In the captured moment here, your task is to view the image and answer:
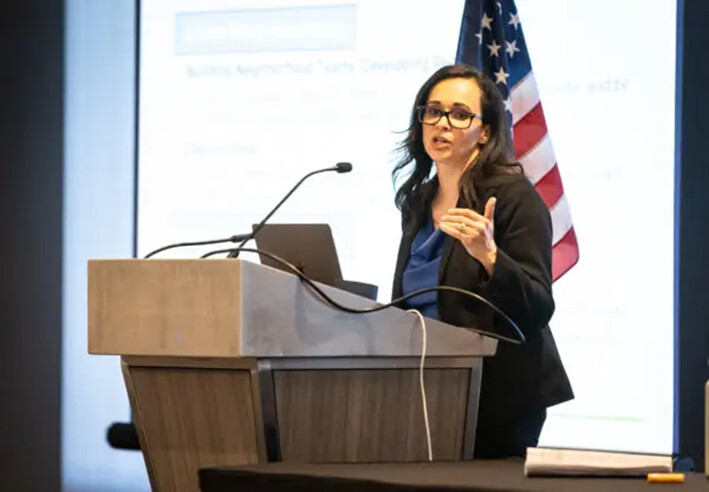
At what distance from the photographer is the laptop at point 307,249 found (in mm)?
2010

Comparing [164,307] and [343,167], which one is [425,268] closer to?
[343,167]

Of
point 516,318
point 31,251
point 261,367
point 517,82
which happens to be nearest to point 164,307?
point 261,367

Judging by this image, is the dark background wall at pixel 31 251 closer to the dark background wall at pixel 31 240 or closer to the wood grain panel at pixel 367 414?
the dark background wall at pixel 31 240

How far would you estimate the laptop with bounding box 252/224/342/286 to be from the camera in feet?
6.59

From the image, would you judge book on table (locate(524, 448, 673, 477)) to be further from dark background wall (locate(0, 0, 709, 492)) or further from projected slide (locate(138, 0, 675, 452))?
dark background wall (locate(0, 0, 709, 492))

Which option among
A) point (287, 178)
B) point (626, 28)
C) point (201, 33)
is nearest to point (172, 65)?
point (201, 33)

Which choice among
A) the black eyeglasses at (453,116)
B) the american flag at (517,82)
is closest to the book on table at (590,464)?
the black eyeglasses at (453,116)

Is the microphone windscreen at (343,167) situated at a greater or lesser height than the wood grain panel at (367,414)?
greater

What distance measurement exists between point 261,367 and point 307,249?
432 millimetres

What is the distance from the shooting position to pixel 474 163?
2.32 m

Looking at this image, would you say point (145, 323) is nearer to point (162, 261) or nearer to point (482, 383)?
point (162, 261)

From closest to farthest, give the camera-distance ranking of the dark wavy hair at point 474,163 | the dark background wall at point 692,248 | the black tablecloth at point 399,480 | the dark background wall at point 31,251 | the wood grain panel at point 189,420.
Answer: the black tablecloth at point 399,480 < the wood grain panel at point 189,420 < the dark wavy hair at point 474,163 < the dark background wall at point 692,248 < the dark background wall at point 31,251

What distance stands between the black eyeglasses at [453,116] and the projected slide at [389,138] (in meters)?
1.32

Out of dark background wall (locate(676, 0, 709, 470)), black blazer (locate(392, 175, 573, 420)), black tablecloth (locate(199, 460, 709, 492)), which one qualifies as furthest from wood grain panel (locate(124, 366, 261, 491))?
dark background wall (locate(676, 0, 709, 470))
